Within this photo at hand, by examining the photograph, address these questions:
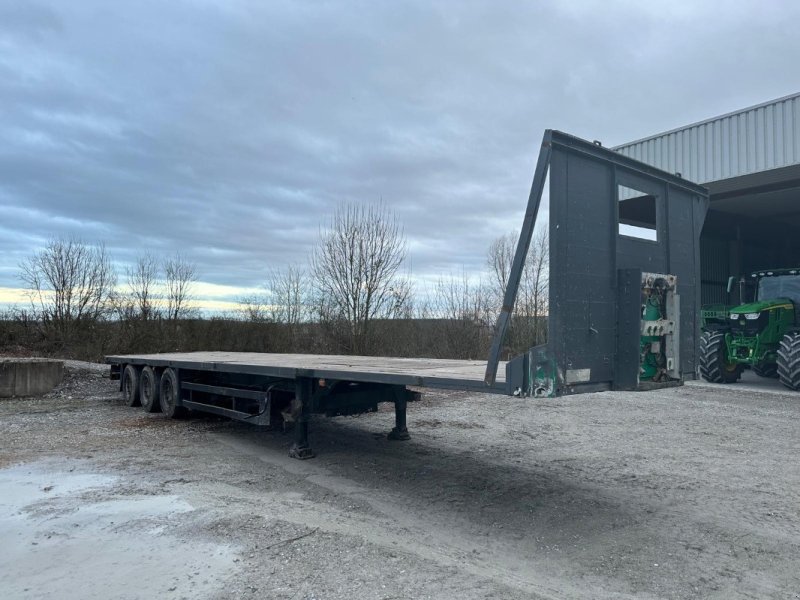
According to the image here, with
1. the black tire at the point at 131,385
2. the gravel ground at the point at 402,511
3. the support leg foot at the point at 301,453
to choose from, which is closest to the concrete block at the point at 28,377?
the black tire at the point at 131,385

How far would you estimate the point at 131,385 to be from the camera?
11.5m

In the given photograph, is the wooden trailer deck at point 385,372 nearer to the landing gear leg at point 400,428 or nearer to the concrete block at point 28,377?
the landing gear leg at point 400,428

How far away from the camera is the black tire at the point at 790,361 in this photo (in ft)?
43.9

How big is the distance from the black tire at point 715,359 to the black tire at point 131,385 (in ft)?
42.9

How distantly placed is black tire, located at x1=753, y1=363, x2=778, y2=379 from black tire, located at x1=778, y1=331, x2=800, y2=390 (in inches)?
70.5

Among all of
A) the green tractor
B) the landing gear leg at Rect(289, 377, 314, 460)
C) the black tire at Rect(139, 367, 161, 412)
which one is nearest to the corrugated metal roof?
the green tractor

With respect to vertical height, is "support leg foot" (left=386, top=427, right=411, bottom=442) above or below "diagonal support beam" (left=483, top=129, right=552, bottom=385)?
below

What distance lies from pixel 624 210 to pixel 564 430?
843 cm

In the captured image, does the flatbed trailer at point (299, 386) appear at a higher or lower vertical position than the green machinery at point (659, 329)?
lower

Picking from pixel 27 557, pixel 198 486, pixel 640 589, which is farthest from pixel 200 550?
pixel 640 589

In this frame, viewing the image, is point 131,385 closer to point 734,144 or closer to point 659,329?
point 659,329

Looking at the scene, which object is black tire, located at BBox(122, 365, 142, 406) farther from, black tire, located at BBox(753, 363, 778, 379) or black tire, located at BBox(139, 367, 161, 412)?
black tire, located at BBox(753, 363, 778, 379)

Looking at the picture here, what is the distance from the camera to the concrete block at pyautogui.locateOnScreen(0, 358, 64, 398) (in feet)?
42.3

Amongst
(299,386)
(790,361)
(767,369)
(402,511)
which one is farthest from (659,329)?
(767,369)
